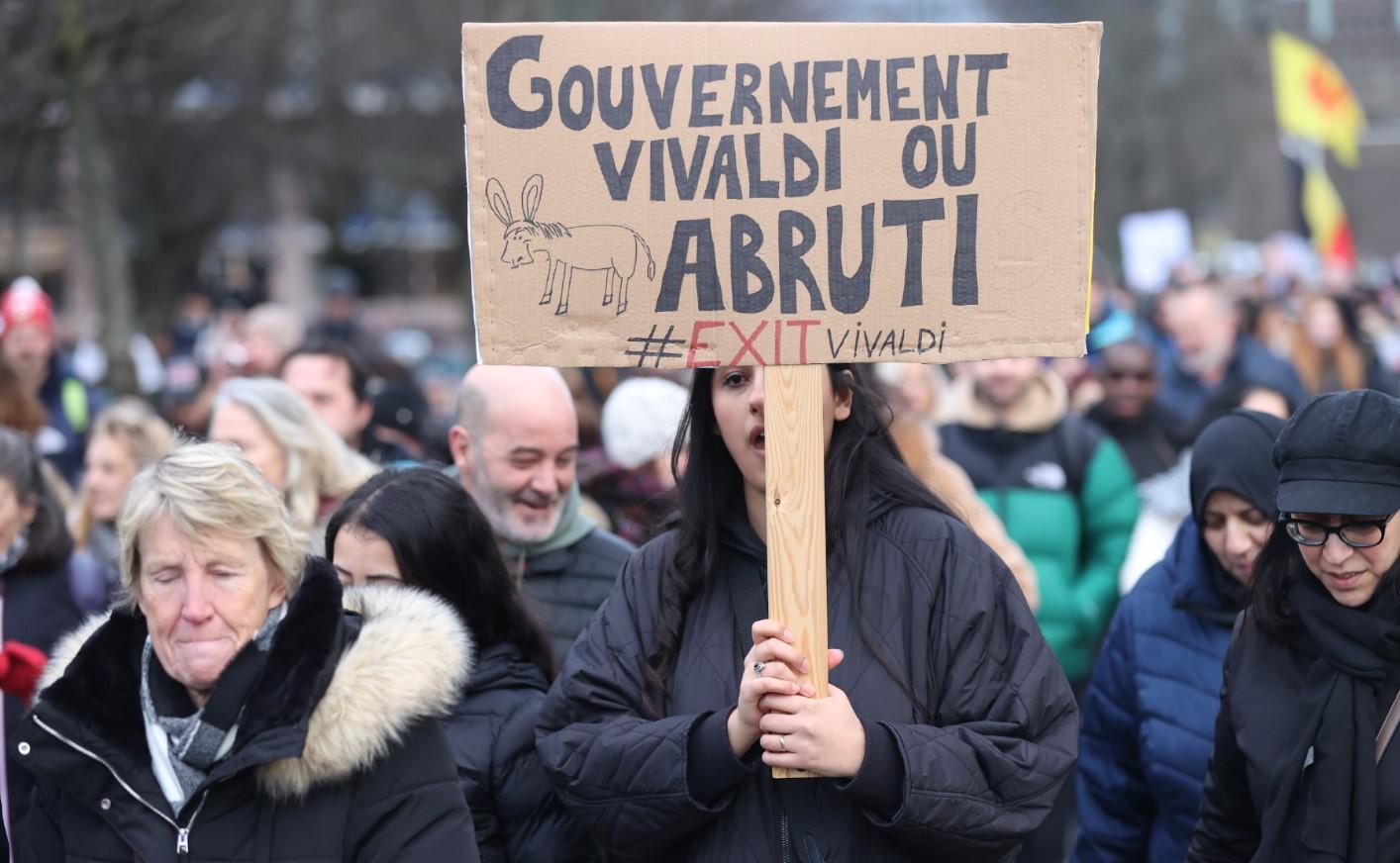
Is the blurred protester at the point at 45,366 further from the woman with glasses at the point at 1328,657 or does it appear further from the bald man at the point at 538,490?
the woman with glasses at the point at 1328,657

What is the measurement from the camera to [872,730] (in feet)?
10.0

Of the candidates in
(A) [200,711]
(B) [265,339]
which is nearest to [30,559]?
(A) [200,711]

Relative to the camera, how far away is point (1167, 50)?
4694 cm

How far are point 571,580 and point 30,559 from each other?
150cm

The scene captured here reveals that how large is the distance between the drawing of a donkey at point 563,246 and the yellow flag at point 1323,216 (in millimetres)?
15860

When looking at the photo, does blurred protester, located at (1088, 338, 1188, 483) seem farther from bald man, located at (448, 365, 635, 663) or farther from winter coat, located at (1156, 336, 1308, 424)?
bald man, located at (448, 365, 635, 663)

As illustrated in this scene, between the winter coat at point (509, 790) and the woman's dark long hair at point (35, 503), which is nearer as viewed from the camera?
the winter coat at point (509, 790)

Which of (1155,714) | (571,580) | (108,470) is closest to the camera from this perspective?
(1155,714)

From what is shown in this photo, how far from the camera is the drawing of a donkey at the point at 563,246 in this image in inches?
129

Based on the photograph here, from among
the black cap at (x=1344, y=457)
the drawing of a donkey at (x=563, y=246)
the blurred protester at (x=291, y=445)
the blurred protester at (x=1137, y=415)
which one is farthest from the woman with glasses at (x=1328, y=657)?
the blurred protester at (x=1137, y=415)

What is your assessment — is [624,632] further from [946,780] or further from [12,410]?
[12,410]

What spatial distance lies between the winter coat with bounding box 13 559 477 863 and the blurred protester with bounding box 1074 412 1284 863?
5.73 feet

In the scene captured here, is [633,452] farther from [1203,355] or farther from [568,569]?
[1203,355]

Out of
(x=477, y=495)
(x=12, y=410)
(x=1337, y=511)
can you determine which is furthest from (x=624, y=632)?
(x=12, y=410)
